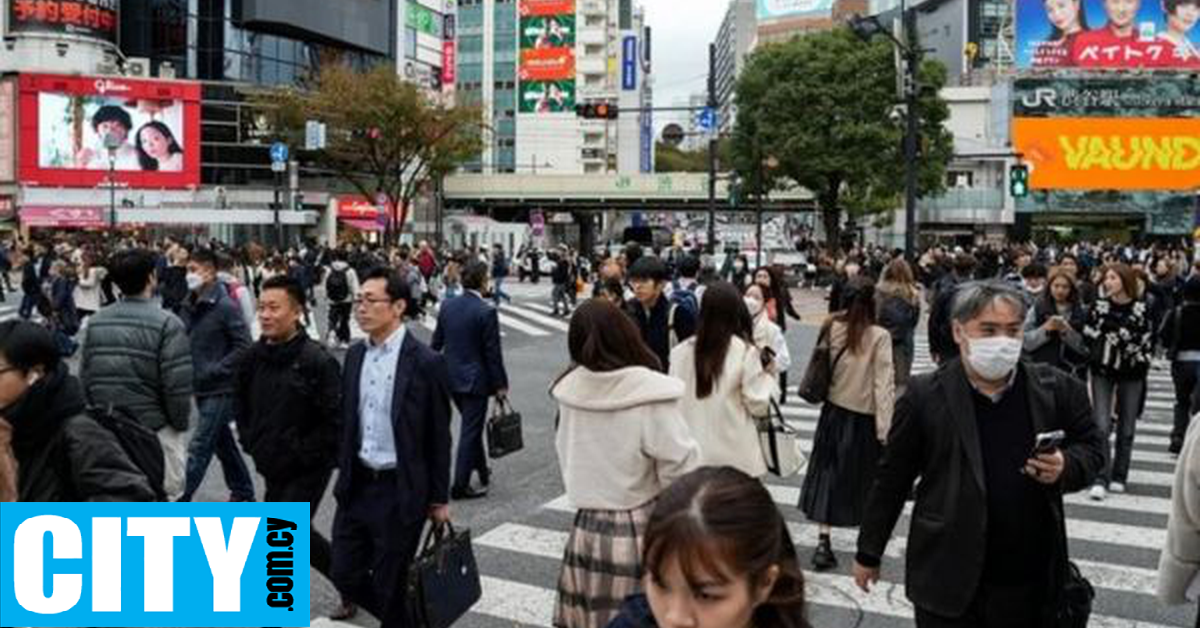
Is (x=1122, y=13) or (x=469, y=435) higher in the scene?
(x=1122, y=13)

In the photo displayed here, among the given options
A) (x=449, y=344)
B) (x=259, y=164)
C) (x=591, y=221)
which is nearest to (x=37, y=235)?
(x=259, y=164)

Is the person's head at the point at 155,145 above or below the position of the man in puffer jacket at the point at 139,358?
above

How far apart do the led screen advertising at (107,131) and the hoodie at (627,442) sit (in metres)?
49.3

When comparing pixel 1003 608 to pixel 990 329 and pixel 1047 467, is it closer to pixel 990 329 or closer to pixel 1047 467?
pixel 1047 467

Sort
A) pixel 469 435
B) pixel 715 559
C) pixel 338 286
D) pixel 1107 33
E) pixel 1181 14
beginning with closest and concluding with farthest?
1. pixel 715 559
2. pixel 469 435
3. pixel 338 286
4. pixel 1181 14
5. pixel 1107 33

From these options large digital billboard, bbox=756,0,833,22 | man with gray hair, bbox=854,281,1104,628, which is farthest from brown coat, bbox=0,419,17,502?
large digital billboard, bbox=756,0,833,22

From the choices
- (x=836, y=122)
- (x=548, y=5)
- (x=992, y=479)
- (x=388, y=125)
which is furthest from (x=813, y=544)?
(x=548, y=5)

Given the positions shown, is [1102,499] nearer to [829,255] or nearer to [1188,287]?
[1188,287]

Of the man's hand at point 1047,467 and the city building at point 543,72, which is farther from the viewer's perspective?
the city building at point 543,72

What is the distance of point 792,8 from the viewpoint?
124875mm

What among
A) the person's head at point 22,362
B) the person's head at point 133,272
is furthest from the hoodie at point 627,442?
the person's head at point 133,272

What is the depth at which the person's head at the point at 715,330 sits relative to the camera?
5.45m

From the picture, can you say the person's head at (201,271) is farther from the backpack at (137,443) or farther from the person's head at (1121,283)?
the person's head at (1121,283)

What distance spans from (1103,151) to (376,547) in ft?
194
